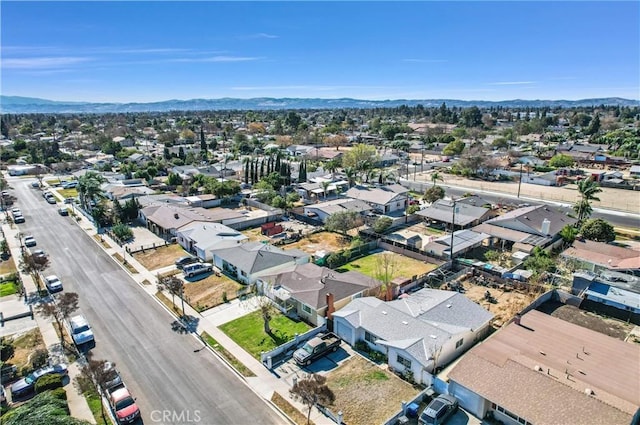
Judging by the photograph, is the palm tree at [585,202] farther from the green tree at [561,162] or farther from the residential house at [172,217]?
the green tree at [561,162]

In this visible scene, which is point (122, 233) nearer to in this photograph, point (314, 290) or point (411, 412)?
point (314, 290)

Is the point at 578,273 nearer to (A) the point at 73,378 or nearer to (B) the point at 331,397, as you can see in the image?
(B) the point at 331,397

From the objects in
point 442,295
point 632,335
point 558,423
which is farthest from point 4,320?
point 632,335

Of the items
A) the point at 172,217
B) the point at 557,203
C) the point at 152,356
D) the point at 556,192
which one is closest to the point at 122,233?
the point at 172,217

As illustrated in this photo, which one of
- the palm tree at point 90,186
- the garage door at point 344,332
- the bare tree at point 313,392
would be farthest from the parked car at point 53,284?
the bare tree at point 313,392

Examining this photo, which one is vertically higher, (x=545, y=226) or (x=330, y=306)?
(x=545, y=226)

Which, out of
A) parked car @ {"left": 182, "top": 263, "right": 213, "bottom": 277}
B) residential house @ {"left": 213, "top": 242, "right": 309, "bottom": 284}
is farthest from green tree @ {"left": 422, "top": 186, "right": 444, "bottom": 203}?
parked car @ {"left": 182, "top": 263, "right": 213, "bottom": 277}

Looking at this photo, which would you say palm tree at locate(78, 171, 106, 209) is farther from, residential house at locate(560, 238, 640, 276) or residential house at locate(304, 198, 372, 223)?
residential house at locate(560, 238, 640, 276)
